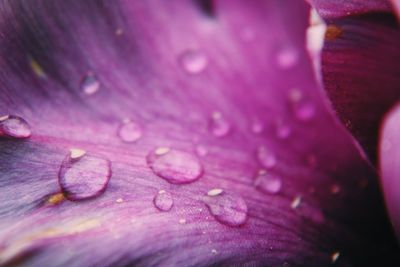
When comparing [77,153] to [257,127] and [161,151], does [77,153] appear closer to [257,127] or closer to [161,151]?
[161,151]

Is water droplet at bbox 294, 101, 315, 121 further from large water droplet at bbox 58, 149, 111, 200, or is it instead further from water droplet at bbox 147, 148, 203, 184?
large water droplet at bbox 58, 149, 111, 200

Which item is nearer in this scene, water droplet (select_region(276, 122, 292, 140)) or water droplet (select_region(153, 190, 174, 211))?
water droplet (select_region(153, 190, 174, 211))

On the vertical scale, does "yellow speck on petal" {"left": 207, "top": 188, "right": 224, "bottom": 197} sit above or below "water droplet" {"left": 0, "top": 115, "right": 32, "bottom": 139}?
below

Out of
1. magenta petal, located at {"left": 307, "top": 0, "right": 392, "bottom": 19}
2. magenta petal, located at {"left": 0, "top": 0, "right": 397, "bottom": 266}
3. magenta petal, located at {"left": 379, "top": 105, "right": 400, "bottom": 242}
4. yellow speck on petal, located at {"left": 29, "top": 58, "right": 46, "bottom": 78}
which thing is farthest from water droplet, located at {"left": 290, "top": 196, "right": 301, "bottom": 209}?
yellow speck on petal, located at {"left": 29, "top": 58, "right": 46, "bottom": 78}

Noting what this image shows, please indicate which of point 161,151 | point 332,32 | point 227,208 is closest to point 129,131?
point 161,151

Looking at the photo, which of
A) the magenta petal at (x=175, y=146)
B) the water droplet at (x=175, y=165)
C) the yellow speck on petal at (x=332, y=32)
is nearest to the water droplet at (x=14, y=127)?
the magenta petal at (x=175, y=146)

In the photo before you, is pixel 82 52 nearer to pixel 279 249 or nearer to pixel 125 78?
pixel 125 78

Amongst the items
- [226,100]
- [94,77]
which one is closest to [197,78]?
[226,100]
